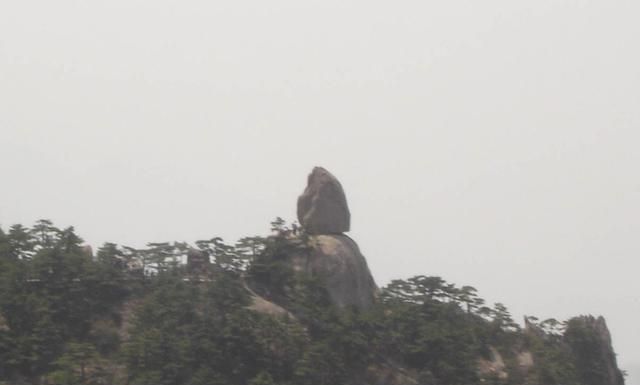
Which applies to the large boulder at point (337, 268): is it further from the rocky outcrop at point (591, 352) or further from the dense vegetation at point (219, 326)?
the rocky outcrop at point (591, 352)

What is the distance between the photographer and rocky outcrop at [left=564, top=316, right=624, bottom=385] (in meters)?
54.8

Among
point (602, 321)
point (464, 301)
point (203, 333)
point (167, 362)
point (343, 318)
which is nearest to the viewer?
point (167, 362)

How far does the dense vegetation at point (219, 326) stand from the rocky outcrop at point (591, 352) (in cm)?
211

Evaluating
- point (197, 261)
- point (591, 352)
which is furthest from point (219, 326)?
point (591, 352)

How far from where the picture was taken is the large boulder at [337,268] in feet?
161

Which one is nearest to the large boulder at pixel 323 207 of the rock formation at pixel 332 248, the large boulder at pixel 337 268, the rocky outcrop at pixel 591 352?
the rock formation at pixel 332 248

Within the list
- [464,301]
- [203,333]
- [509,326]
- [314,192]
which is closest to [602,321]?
[509,326]

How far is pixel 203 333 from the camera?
3897cm

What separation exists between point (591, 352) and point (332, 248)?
22648mm

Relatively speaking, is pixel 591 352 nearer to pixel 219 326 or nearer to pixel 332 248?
pixel 332 248

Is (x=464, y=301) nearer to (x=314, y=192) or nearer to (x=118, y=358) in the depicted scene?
(x=314, y=192)

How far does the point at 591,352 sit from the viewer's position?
55.8 meters

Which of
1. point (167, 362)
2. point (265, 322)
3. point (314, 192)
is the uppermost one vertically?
point (314, 192)

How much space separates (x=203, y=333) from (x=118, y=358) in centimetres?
459
